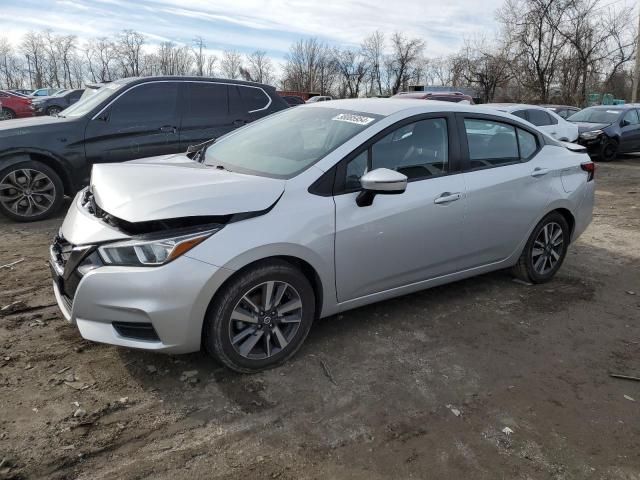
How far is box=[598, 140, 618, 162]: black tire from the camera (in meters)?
14.9

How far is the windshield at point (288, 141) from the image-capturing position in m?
3.54

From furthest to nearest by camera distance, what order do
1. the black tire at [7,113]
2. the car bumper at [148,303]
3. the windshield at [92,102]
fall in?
the black tire at [7,113], the windshield at [92,102], the car bumper at [148,303]

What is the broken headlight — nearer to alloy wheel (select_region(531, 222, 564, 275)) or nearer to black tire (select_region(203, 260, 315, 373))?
black tire (select_region(203, 260, 315, 373))

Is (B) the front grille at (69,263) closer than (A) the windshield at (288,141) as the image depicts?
Yes

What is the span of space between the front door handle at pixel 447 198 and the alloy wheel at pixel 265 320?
4.28 ft

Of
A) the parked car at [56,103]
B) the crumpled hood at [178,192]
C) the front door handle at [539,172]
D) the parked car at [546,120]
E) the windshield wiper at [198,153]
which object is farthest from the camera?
the parked car at [56,103]

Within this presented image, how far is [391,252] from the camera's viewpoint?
360 cm

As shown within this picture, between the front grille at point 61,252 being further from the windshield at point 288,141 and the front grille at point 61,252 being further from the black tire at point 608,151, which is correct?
the black tire at point 608,151

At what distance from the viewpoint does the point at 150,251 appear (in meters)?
2.80

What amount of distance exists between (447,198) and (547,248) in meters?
1.59

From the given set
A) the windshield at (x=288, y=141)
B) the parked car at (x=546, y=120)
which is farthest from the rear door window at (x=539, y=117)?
the windshield at (x=288, y=141)

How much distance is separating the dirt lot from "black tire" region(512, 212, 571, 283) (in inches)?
20.1

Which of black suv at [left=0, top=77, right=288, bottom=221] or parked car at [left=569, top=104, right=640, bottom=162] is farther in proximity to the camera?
parked car at [left=569, top=104, right=640, bottom=162]

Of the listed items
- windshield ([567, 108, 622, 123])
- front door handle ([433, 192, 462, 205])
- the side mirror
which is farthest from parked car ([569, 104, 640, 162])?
the side mirror
